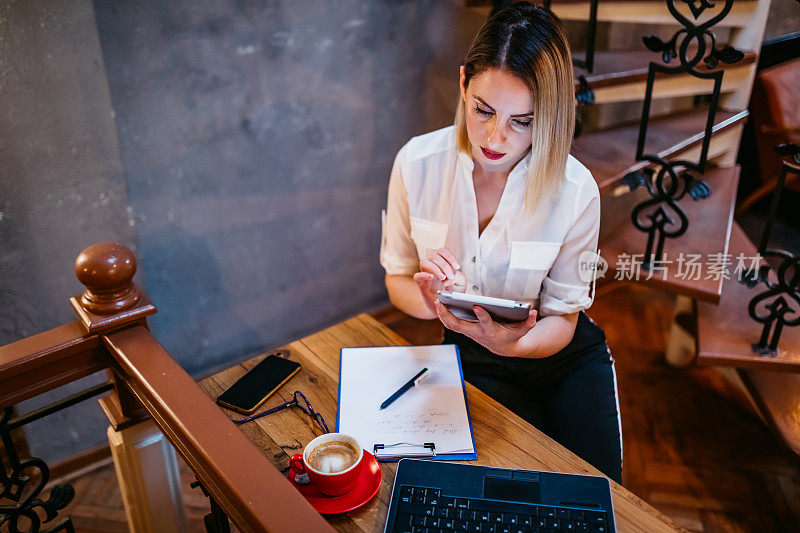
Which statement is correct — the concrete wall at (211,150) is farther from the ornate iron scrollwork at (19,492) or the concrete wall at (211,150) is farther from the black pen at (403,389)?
the black pen at (403,389)

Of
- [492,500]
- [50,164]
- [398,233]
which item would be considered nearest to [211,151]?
[50,164]

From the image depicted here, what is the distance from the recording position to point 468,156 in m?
1.64

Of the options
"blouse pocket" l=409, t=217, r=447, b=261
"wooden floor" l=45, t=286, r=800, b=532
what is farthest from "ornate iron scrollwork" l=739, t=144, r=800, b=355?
"blouse pocket" l=409, t=217, r=447, b=261

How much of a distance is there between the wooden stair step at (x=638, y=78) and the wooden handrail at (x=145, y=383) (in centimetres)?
163

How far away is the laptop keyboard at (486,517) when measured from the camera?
1.04 m

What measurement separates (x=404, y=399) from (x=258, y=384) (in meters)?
0.31

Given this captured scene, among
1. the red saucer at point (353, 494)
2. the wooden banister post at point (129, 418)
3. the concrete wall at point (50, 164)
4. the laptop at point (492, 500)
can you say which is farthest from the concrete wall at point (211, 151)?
the laptop at point (492, 500)

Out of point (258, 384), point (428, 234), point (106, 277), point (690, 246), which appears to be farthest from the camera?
point (690, 246)

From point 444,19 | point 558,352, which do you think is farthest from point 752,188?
point 558,352

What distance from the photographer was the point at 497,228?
5.32 ft

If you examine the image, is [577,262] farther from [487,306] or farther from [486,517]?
[486,517]

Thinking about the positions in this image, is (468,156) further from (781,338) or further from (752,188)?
(752,188)

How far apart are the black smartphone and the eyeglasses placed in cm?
2

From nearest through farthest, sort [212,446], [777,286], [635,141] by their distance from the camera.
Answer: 1. [212,446]
2. [777,286]
3. [635,141]
